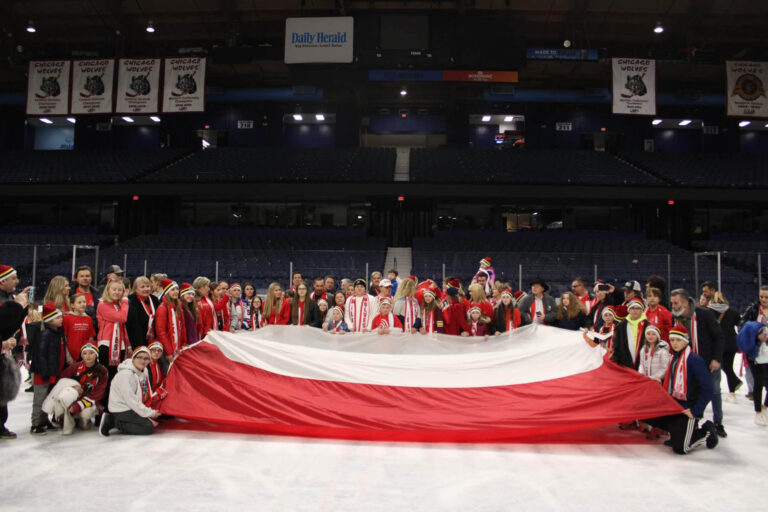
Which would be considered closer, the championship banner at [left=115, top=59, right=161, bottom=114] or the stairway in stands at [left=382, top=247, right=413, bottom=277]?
the championship banner at [left=115, top=59, right=161, bottom=114]

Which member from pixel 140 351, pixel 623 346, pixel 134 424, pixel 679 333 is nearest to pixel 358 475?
pixel 134 424

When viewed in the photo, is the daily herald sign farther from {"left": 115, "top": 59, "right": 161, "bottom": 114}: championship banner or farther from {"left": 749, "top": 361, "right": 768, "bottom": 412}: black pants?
{"left": 749, "top": 361, "right": 768, "bottom": 412}: black pants

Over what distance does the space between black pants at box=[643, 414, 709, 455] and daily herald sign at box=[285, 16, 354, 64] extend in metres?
14.6

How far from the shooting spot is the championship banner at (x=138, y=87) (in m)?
19.3

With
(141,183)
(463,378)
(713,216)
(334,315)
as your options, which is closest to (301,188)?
(141,183)

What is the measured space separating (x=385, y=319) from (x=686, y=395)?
12.9 ft

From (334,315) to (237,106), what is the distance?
24.0 metres

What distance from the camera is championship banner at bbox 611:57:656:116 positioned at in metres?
18.8

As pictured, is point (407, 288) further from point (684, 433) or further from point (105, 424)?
point (105, 424)

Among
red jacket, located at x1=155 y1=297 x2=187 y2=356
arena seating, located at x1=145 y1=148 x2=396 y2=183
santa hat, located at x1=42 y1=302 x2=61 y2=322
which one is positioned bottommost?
red jacket, located at x1=155 y1=297 x2=187 y2=356

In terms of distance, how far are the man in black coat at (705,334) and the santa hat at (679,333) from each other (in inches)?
9.2

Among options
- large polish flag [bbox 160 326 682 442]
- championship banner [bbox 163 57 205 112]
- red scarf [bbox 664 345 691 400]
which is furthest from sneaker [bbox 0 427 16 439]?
championship banner [bbox 163 57 205 112]

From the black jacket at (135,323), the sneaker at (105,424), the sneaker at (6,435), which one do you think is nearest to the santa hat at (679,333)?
the black jacket at (135,323)

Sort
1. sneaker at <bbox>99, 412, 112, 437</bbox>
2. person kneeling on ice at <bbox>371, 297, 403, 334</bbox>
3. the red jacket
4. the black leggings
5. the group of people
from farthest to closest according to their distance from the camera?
person kneeling on ice at <bbox>371, 297, 403, 334</bbox> < the black leggings < the red jacket < sneaker at <bbox>99, 412, 112, 437</bbox> < the group of people
